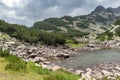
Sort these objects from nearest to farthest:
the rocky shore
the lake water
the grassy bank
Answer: the grassy bank
the rocky shore
the lake water

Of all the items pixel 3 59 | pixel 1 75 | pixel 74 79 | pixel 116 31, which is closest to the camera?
pixel 1 75

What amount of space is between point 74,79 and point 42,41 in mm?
82788

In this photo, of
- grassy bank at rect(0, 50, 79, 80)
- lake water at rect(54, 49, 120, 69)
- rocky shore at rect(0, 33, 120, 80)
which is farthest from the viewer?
lake water at rect(54, 49, 120, 69)

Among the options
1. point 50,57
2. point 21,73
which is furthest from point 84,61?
point 21,73

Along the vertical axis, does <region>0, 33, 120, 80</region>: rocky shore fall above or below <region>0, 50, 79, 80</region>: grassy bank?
below

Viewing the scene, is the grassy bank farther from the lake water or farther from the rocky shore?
the lake water

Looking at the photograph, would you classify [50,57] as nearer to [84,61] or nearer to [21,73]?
[84,61]

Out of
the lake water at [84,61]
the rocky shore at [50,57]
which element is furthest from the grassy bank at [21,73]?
the lake water at [84,61]

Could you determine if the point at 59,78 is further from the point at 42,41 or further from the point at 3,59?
the point at 42,41

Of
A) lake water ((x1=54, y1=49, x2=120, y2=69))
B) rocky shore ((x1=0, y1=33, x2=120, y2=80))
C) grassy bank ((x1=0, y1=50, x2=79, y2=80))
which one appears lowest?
lake water ((x1=54, y1=49, x2=120, y2=69))

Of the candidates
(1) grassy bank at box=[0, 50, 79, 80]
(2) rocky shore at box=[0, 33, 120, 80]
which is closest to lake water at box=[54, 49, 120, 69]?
(2) rocky shore at box=[0, 33, 120, 80]

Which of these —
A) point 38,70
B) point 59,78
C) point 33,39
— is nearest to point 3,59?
point 38,70

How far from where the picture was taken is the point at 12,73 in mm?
18406

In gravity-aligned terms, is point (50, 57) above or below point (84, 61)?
above
